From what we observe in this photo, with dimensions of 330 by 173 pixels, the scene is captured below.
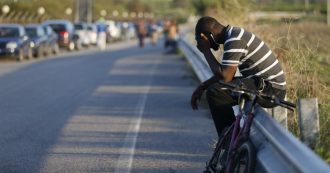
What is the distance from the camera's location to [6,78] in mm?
21000

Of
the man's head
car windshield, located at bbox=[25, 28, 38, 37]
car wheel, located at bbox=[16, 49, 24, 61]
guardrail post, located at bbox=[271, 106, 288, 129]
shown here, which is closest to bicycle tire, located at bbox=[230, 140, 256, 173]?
guardrail post, located at bbox=[271, 106, 288, 129]

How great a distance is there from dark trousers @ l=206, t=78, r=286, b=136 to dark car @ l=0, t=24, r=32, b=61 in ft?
78.1

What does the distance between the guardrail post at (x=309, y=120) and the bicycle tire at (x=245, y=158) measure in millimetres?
484

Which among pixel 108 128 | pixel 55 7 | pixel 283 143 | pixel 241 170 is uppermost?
pixel 283 143

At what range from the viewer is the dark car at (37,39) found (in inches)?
1276

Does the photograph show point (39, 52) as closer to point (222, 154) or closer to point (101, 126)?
point (101, 126)

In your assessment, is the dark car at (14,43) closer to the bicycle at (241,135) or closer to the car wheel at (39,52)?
the car wheel at (39,52)

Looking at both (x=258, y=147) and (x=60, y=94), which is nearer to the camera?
(x=258, y=147)

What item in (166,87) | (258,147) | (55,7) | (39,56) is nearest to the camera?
(258,147)

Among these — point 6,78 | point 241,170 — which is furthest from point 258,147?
point 6,78

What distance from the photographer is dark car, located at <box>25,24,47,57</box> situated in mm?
32406

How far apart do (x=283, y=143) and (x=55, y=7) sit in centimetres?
7525

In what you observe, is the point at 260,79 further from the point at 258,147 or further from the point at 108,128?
the point at 108,128

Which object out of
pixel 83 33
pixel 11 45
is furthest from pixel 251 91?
pixel 83 33
